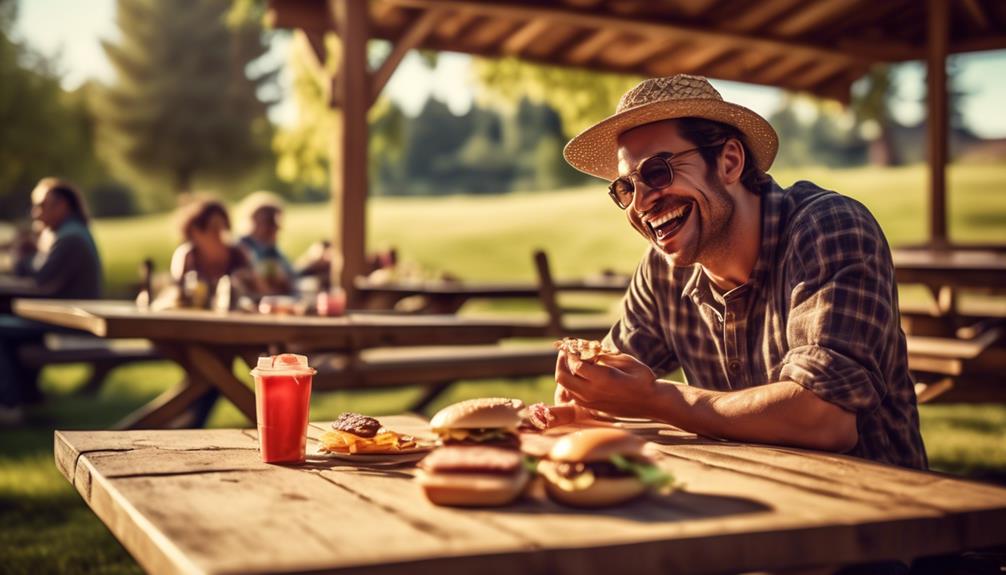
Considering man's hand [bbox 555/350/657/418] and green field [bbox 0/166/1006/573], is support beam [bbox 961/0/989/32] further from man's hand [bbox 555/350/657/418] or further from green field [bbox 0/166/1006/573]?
man's hand [bbox 555/350/657/418]

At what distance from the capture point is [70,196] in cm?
805

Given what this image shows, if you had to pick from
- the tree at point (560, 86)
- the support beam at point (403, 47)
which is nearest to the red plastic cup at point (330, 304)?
the support beam at point (403, 47)

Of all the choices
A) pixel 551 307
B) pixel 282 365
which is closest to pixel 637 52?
pixel 551 307

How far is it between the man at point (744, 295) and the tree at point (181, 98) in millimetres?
45933

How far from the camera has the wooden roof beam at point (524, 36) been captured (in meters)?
9.28

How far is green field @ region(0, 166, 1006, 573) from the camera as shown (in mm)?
4820

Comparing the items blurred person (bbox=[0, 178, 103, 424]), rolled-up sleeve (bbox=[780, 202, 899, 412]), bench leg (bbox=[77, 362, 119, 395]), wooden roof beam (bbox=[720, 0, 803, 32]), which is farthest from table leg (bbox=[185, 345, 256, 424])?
wooden roof beam (bbox=[720, 0, 803, 32])

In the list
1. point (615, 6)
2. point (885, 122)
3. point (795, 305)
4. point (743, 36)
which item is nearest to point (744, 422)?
point (795, 305)

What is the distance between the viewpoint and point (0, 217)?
156 ft

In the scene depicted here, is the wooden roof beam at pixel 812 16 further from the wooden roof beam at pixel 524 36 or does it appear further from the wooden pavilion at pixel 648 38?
the wooden roof beam at pixel 524 36

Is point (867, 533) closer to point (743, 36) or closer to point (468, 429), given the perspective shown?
point (468, 429)

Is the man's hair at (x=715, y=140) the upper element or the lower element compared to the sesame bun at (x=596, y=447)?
upper

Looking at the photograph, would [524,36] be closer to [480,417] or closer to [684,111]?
[684,111]

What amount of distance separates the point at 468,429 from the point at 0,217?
169 feet
